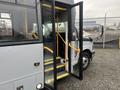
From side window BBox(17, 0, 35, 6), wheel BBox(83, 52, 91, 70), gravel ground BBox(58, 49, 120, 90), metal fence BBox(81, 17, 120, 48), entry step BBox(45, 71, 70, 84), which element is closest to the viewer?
side window BBox(17, 0, 35, 6)

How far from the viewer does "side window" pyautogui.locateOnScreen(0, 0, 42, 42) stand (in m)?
2.46

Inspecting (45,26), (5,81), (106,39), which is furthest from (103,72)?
(106,39)

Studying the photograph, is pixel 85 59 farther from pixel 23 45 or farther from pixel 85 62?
pixel 23 45

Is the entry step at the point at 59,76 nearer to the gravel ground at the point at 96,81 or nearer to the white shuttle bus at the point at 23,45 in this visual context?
the white shuttle bus at the point at 23,45

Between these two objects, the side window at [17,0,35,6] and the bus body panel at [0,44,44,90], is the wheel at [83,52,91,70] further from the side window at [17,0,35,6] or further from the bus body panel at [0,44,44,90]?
the side window at [17,0,35,6]

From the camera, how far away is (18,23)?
2666 millimetres

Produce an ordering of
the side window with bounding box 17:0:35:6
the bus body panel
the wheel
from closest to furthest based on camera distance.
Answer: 1. the bus body panel
2. the side window with bounding box 17:0:35:6
3. the wheel

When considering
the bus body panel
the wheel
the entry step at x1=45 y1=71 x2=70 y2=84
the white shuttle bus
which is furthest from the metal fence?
the bus body panel

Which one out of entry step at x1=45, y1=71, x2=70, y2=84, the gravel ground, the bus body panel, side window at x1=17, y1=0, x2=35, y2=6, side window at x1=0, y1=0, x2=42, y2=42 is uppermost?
side window at x1=17, y1=0, x2=35, y2=6

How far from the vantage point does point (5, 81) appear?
246cm

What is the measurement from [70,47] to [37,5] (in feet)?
6.34

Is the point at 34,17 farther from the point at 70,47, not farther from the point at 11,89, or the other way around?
the point at 70,47

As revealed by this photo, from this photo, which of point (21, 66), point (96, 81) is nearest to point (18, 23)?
point (21, 66)

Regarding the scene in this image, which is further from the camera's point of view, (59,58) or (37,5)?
(59,58)
